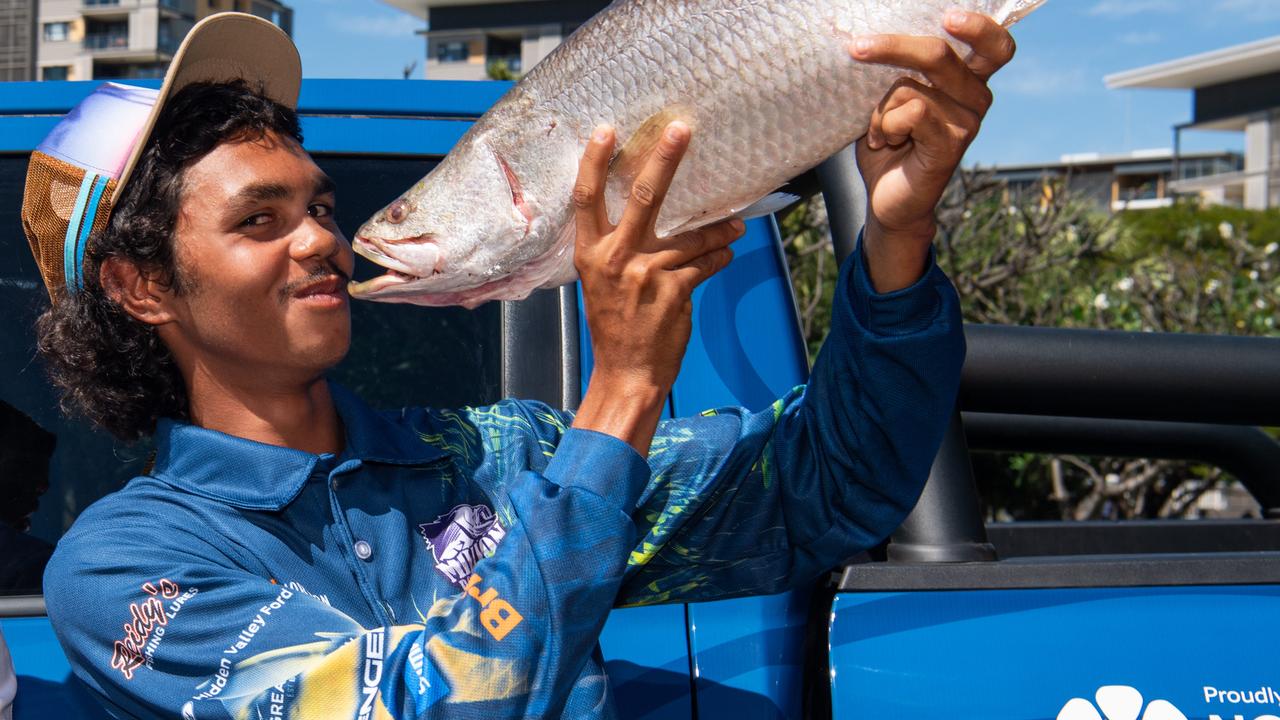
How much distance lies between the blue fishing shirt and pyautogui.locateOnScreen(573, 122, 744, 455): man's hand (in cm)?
5

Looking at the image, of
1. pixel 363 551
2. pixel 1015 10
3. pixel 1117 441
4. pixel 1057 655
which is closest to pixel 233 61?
pixel 363 551

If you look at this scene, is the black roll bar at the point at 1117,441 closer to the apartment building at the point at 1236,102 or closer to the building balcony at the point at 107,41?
the apartment building at the point at 1236,102

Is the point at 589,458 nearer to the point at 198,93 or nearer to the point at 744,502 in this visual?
the point at 744,502

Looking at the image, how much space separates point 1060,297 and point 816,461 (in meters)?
5.75

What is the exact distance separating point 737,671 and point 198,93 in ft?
3.34

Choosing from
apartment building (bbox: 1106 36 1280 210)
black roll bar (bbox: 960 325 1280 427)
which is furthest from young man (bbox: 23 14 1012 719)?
apartment building (bbox: 1106 36 1280 210)

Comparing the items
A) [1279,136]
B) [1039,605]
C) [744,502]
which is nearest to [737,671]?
[744,502]

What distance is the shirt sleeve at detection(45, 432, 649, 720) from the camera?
123 cm

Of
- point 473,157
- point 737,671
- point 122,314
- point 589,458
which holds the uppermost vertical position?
point 473,157

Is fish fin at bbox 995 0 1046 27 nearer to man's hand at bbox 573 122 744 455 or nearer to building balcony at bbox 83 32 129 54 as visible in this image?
man's hand at bbox 573 122 744 455

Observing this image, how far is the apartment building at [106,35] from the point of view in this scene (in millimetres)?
32594

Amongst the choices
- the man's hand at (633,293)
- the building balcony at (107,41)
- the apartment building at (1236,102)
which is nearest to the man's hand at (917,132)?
the man's hand at (633,293)

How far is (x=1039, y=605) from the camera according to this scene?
1.47 meters

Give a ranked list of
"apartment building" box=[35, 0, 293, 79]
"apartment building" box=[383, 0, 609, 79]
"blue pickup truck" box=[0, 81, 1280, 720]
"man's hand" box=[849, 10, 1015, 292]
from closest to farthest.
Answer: "man's hand" box=[849, 10, 1015, 292]
"blue pickup truck" box=[0, 81, 1280, 720]
"apartment building" box=[35, 0, 293, 79]
"apartment building" box=[383, 0, 609, 79]
